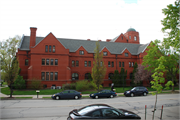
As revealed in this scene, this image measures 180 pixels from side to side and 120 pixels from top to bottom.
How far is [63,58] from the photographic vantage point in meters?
31.7

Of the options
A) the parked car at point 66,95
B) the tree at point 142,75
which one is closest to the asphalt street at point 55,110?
the parked car at point 66,95

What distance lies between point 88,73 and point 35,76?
13.2 m

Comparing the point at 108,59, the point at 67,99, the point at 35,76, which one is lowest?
the point at 67,99

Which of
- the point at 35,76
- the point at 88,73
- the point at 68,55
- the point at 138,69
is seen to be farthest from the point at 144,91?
the point at 35,76

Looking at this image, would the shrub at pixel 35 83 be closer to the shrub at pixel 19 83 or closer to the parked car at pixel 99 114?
the shrub at pixel 19 83

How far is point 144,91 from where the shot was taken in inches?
862

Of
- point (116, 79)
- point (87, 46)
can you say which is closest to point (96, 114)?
point (116, 79)

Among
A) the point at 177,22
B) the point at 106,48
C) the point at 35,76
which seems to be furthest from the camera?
the point at 106,48

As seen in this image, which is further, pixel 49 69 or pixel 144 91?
pixel 49 69

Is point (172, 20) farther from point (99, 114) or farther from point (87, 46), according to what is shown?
point (87, 46)

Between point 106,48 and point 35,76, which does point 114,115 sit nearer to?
point 35,76

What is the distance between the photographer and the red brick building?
30281 millimetres

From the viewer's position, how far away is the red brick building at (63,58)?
3028cm

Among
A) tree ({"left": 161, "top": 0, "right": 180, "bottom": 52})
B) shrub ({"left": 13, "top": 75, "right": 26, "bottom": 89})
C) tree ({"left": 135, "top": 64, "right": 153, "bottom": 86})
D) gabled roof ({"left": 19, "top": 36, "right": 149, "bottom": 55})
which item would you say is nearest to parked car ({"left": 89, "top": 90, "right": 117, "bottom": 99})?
tree ({"left": 161, "top": 0, "right": 180, "bottom": 52})
